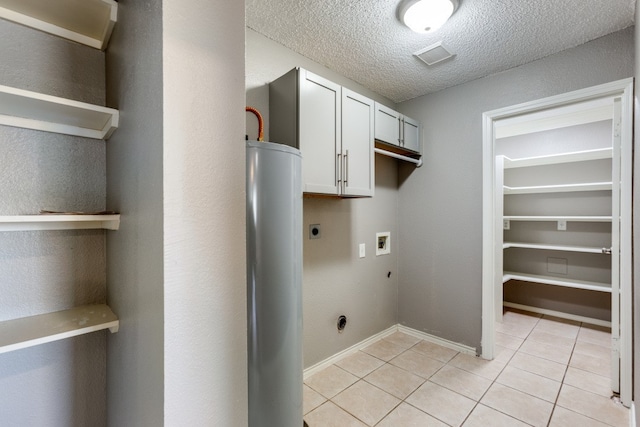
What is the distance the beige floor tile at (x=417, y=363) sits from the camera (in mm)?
2291

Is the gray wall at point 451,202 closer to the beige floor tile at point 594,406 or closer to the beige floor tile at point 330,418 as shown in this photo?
the beige floor tile at point 594,406

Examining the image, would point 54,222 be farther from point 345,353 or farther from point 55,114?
point 345,353

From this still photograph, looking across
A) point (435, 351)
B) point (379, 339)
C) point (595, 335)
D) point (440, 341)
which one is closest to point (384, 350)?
point (379, 339)

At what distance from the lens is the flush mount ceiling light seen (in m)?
1.56

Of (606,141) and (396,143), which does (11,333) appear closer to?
(396,143)

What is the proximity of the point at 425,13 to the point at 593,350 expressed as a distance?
333 cm

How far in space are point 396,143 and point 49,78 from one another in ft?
7.64

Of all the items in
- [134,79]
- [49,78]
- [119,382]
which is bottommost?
[119,382]

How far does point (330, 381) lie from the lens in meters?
2.18

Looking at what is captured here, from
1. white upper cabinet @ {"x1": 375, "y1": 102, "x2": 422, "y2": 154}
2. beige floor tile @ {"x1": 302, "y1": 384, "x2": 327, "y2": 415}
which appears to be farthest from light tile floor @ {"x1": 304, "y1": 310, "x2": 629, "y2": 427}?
white upper cabinet @ {"x1": 375, "y1": 102, "x2": 422, "y2": 154}

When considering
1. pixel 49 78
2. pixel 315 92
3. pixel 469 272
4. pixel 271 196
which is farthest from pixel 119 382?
pixel 469 272

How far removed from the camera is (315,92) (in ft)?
6.15

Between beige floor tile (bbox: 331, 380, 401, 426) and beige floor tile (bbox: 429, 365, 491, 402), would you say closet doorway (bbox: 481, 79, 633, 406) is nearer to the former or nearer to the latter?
beige floor tile (bbox: 429, 365, 491, 402)

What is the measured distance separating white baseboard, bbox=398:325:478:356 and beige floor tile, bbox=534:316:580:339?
1231 millimetres
